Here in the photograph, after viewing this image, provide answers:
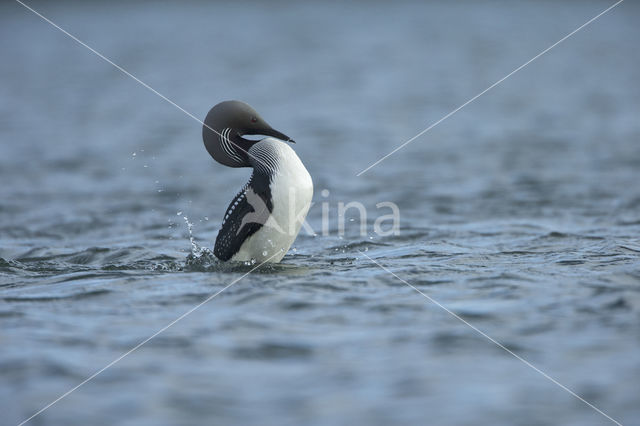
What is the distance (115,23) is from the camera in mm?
39094

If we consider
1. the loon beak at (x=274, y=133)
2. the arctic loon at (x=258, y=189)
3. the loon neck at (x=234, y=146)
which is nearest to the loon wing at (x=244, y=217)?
the arctic loon at (x=258, y=189)

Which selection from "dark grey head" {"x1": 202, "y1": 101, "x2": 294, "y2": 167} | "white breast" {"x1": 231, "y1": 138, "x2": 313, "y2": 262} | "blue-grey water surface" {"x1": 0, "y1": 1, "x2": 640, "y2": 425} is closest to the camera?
"blue-grey water surface" {"x1": 0, "y1": 1, "x2": 640, "y2": 425}

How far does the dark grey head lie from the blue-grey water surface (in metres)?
0.90

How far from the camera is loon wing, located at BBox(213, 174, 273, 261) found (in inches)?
254

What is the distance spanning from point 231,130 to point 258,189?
1.85ft

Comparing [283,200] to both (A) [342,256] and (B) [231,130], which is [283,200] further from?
(A) [342,256]

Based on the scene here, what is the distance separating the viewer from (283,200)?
638 centimetres

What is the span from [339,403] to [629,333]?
189 cm

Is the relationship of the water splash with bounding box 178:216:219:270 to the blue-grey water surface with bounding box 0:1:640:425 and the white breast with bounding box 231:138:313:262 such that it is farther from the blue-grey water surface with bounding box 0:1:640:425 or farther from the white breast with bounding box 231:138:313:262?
the white breast with bounding box 231:138:313:262

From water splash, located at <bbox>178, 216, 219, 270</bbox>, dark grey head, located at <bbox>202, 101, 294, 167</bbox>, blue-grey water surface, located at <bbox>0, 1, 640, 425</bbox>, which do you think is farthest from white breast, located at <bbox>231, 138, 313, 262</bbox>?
water splash, located at <bbox>178, 216, 219, 270</bbox>

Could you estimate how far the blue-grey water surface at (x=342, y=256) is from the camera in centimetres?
442

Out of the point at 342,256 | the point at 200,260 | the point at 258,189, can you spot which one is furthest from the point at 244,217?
the point at 342,256

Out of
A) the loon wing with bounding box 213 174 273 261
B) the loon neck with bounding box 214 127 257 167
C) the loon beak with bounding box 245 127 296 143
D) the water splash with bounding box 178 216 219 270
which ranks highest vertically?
the loon beak with bounding box 245 127 296 143

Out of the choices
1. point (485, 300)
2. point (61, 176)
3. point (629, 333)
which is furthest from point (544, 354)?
point (61, 176)
